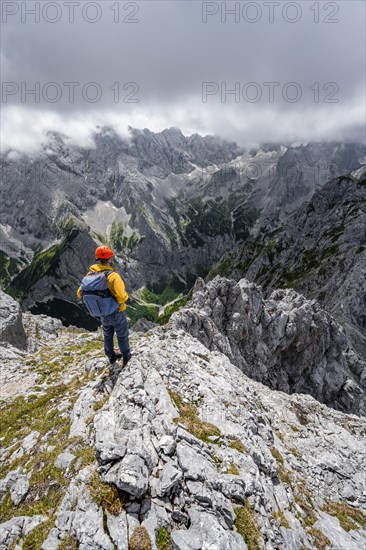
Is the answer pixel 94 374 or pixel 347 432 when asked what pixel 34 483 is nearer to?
pixel 94 374

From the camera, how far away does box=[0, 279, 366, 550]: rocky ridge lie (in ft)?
26.9

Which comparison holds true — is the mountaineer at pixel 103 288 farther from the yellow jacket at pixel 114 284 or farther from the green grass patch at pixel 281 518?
the green grass patch at pixel 281 518

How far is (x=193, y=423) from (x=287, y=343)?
53.7 meters

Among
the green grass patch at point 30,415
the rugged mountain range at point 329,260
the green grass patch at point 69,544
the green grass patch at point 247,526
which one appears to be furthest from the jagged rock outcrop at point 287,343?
the green grass patch at point 69,544

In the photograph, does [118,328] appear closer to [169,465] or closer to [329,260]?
[169,465]

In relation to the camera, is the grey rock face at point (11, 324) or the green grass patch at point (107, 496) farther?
the grey rock face at point (11, 324)

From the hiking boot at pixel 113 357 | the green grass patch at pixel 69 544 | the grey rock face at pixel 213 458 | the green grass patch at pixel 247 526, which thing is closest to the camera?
the green grass patch at pixel 69 544

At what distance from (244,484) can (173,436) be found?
2.87 metres

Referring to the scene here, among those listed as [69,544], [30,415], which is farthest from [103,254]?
[69,544]

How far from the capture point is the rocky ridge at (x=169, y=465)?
820cm

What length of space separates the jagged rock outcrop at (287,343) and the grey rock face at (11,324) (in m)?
28.7

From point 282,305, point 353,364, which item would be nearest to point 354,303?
point 353,364

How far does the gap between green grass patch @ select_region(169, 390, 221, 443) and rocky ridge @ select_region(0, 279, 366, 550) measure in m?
0.07

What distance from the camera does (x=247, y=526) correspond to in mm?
8617
